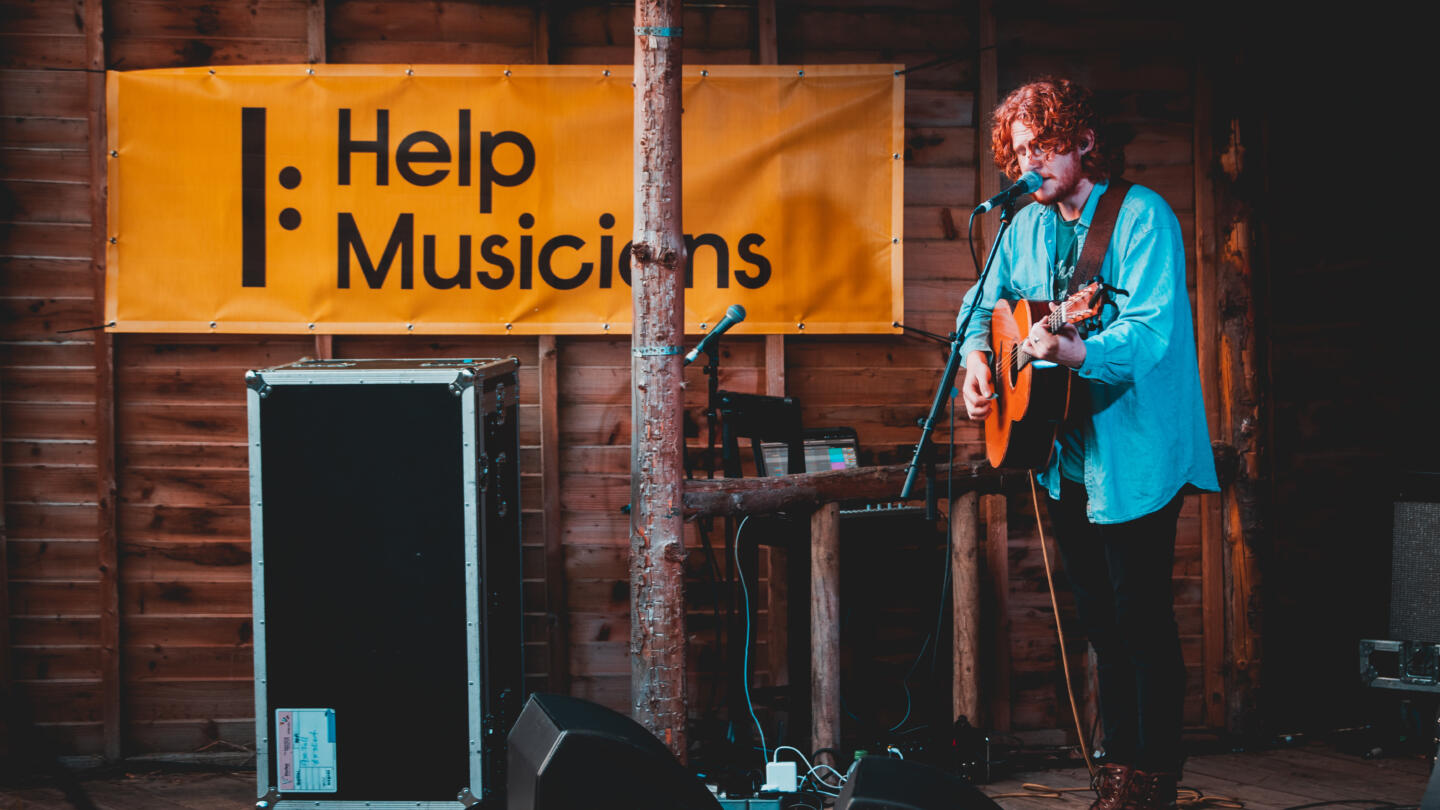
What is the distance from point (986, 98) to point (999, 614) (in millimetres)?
1959

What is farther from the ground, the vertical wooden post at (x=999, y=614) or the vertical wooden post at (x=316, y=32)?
the vertical wooden post at (x=316, y=32)

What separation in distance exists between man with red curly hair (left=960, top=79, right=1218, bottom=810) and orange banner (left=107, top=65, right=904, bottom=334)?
1168 mm

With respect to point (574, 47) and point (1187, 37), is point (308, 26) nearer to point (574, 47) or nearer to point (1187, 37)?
point (574, 47)

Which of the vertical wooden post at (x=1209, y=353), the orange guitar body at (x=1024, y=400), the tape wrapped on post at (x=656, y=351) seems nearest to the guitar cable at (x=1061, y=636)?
the vertical wooden post at (x=1209, y=353)

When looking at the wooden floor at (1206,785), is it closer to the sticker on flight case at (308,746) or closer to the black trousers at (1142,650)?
the sticker on flight case at (308,746)

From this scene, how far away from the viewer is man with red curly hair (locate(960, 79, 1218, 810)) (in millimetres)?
2730

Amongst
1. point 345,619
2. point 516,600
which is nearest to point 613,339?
point 516,600

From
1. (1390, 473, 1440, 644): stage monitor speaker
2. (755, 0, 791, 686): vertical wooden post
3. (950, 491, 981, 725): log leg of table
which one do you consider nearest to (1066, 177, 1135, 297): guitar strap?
(950, 491, 981, 725): log leg of table

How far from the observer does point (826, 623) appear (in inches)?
143

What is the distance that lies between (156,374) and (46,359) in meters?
0.40

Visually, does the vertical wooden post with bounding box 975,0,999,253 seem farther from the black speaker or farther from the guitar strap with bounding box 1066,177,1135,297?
the black speaker

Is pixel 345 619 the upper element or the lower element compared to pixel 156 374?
lower

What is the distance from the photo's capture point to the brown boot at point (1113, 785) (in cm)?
281

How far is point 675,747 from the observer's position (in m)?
3.32
